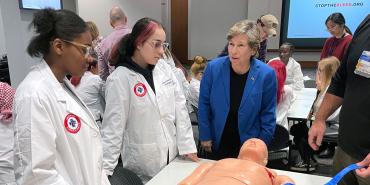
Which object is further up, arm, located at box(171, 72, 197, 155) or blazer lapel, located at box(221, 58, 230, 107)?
blazer lapel, located at box(221, 58, 230, 107)

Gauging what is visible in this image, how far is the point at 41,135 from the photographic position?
978mm

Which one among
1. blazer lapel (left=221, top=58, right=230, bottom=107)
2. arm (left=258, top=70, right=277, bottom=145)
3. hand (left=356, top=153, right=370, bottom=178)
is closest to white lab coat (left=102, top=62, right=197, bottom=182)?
blazer lapel (left=221, top=58, right=230, bottom=107)

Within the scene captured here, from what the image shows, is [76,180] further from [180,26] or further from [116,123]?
[180,26]

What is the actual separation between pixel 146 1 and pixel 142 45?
11.8 ft

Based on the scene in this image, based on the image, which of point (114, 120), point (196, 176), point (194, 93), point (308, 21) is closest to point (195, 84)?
point (194, 93)

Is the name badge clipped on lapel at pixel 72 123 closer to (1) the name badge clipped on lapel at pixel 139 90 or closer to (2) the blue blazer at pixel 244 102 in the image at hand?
(1) the name badge clipped on lapel at pixel 139 90

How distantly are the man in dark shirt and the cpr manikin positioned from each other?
1.38ft

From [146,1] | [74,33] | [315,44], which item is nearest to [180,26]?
[146,1]

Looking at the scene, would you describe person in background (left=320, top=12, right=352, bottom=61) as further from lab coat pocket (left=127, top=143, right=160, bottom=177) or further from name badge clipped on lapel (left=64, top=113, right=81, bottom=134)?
name badge clipped on lapel (left=64, top=113, right=81, bottom=134)

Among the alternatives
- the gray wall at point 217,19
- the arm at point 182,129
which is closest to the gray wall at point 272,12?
the gray wall at point 217,19

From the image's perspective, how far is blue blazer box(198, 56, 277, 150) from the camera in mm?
1781

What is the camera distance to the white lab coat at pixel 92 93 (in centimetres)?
256

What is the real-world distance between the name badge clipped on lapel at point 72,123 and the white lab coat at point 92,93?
146cm

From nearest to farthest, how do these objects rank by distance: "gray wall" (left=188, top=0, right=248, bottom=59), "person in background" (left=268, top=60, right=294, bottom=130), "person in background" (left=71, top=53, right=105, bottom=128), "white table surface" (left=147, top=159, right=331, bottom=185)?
"white table surface" (left=147, top=159, right=331, bottom=185)
"person in background" (left=71, top=53, right=105, bottom=128)
"person in background" (left=268, top=60, right=294, bottom=130)
"gray wall" (left=188, top=0, right=248, bottom=59)
